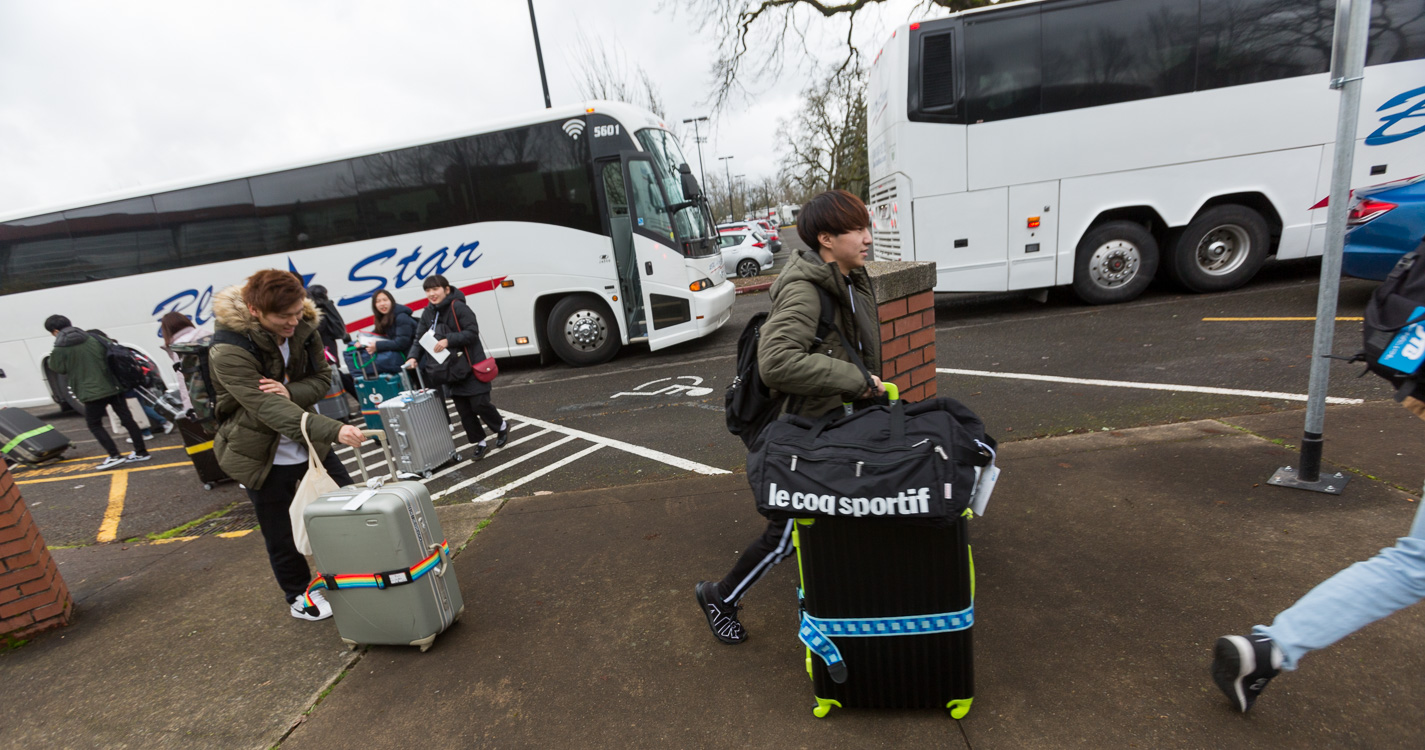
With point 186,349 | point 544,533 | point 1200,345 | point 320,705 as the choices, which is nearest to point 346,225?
point 186,349

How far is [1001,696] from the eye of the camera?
2.14 m

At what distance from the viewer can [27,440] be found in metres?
7.62

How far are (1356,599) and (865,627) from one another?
136 cm

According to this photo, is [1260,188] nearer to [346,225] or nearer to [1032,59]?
[1032,59]

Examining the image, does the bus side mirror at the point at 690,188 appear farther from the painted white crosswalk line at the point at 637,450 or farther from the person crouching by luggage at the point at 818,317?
the person crouching by luggage at the point at 818,317

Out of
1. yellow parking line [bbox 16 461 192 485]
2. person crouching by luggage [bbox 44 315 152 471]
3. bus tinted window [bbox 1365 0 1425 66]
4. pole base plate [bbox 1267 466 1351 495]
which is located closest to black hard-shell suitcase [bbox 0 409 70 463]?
yellow parking line [bbox 16 461 192 485]

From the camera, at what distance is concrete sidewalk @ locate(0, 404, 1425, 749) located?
2.05 meters

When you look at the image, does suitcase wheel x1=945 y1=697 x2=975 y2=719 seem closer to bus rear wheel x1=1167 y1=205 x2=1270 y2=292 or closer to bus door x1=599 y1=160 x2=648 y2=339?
bus door x1=599 y1=160 x2=648 y2=339

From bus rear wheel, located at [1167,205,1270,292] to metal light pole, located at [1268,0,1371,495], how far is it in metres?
5.84

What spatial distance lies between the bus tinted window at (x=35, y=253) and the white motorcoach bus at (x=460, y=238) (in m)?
0.02

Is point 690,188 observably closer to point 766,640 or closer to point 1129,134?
point 1129,134

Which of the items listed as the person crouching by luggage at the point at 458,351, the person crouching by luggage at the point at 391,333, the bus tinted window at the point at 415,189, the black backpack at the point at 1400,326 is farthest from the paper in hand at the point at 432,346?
the black backpack at the point at 1400,326

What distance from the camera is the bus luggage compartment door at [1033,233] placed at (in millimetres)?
8047

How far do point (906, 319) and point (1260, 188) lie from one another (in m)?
7.49
